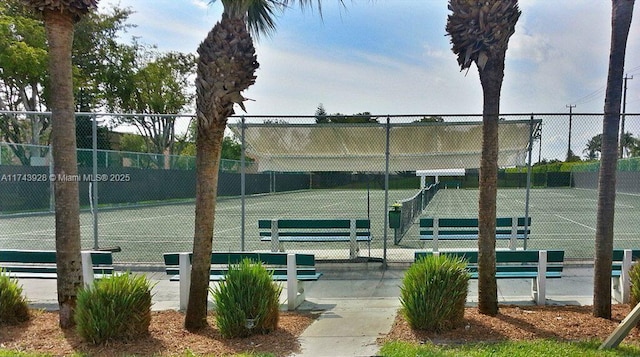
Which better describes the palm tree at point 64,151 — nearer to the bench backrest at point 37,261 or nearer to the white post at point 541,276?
the bench backrest at point 37,261

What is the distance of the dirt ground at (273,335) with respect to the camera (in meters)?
4.45

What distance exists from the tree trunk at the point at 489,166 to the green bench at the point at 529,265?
29.8 inches

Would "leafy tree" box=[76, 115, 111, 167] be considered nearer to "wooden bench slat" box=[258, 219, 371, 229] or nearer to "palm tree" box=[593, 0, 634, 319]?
"wooden bench slat" box=[258, 219, 371, 229]

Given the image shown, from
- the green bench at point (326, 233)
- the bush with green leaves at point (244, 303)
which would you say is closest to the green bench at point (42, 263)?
the bush with green leaves at point (244, 303)

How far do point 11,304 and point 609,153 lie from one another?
741 centimetres

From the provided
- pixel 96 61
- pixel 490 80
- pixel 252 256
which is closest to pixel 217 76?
pixel 252 256

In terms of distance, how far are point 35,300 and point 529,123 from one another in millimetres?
8942

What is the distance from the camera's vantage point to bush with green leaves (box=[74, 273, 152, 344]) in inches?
174

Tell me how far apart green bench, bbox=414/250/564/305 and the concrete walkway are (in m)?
0.33

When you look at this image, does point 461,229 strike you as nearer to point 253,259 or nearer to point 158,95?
point 253,259

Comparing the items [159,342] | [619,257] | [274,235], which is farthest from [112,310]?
[619,257]

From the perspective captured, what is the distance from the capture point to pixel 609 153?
5055mm

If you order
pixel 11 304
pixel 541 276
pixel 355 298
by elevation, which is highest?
pixel 541 276

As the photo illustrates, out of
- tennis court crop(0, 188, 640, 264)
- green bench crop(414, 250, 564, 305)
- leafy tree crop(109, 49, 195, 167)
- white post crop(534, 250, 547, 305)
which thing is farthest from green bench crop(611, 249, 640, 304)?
leafy tree crop(109, 49, 195, 167)
